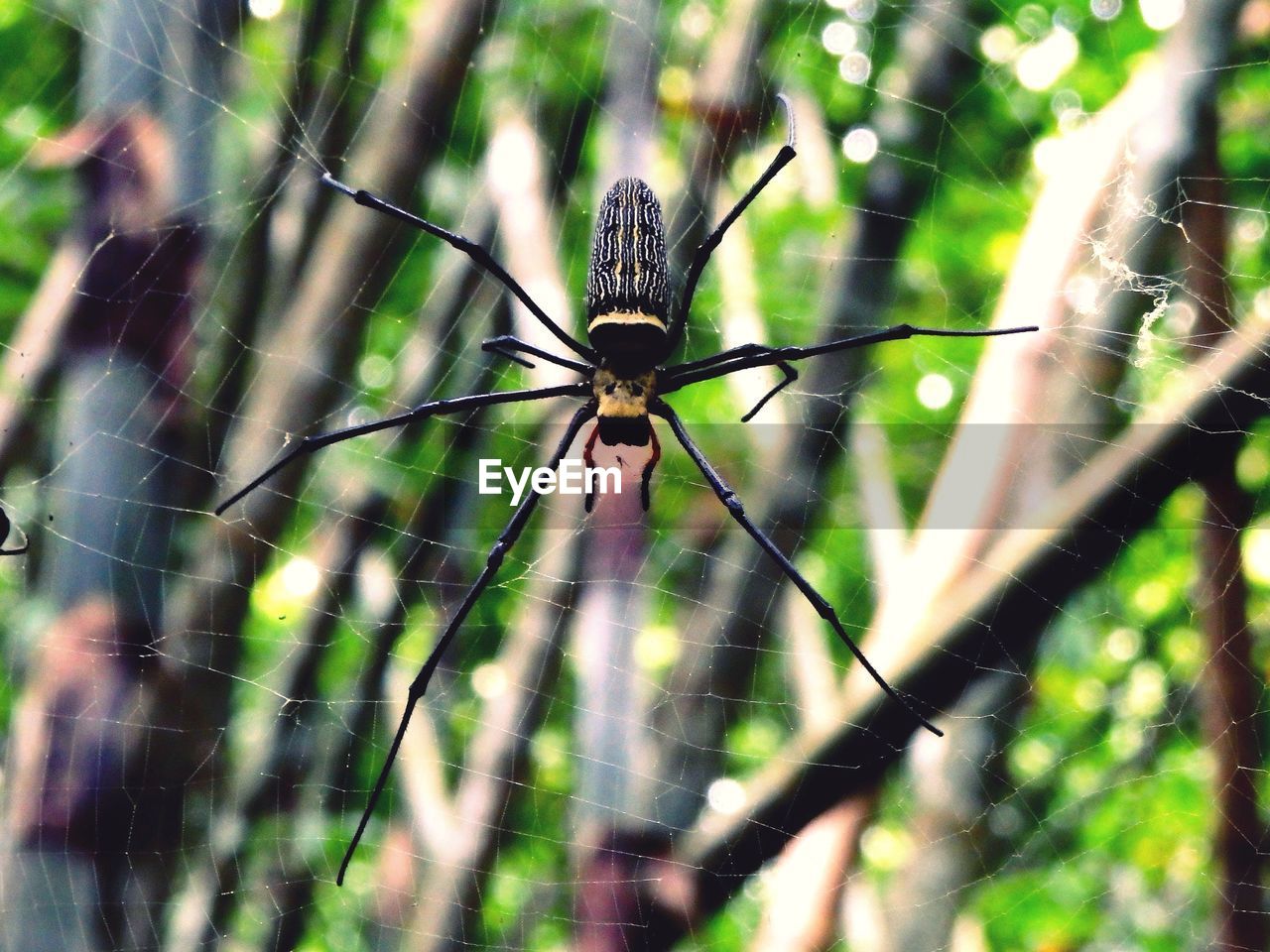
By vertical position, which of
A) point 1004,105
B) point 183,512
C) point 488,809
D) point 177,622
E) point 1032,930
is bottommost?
point 1032,930

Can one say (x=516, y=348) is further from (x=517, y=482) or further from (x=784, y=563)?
(x=517, y=482)

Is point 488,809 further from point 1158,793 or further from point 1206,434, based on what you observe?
point 1158,793

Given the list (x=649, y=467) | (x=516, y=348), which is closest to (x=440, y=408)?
(x=516, y=348)

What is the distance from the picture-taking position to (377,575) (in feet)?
16.3

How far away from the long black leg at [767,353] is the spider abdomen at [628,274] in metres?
0.16

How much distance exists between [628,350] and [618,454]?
51 cm

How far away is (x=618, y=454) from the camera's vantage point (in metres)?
3.14

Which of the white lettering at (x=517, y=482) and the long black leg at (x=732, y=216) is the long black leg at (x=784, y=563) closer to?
the long black leg at (x=732, y=216)

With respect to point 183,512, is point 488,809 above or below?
below

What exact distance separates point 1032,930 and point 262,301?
551 cm

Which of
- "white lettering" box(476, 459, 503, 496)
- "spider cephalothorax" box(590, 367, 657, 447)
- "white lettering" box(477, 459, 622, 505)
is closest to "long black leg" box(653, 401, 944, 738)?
"spider cephalothorax" box(590, 367, 657, 447)

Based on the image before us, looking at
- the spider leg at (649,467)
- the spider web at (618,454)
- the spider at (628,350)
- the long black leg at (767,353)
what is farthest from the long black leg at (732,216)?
the spider web at (618,454)

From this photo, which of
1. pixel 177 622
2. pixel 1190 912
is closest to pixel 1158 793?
pixel 1190 912

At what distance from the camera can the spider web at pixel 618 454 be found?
3.08 m
